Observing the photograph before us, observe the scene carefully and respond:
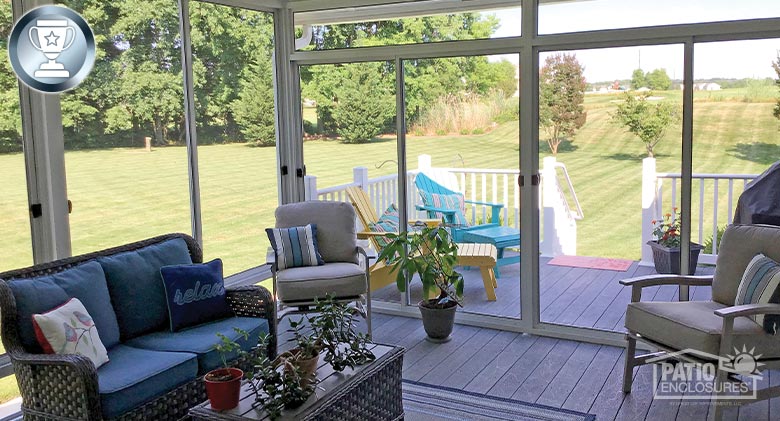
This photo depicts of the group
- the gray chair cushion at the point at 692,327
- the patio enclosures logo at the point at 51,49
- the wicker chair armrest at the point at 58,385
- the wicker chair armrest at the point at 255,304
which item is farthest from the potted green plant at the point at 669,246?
the patio enclosures logo at the point at 51,49

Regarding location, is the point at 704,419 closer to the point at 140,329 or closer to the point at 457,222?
the point at 457,222

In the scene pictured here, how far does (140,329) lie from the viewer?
368 centimetres

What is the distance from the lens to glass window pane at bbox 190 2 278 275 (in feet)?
16.7

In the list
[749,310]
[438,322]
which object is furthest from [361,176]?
[749,310]

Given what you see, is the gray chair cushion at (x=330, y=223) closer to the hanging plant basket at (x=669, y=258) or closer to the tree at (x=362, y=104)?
the tree at (x=362, y=104)

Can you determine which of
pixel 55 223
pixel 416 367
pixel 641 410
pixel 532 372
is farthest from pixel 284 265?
pixel 641 410

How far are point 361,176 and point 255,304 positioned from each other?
1914 millimetres

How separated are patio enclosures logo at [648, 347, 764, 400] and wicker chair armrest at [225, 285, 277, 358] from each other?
2092mm

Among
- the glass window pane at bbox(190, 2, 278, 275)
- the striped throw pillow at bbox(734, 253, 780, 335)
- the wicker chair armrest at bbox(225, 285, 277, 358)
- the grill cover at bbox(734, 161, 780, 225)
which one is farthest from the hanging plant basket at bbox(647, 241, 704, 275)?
the glass window pane at bbox(190, 2, 278, 275)

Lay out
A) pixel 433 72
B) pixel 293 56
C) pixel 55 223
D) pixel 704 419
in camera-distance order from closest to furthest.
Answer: pixel 704 419 → pixel 55 223 → pixel 433 72 → pixel 293 56

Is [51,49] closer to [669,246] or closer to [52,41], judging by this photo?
[52,41]

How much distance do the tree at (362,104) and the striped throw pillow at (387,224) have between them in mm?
585

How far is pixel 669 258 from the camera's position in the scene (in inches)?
180

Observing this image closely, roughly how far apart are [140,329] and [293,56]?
9.25 feet
